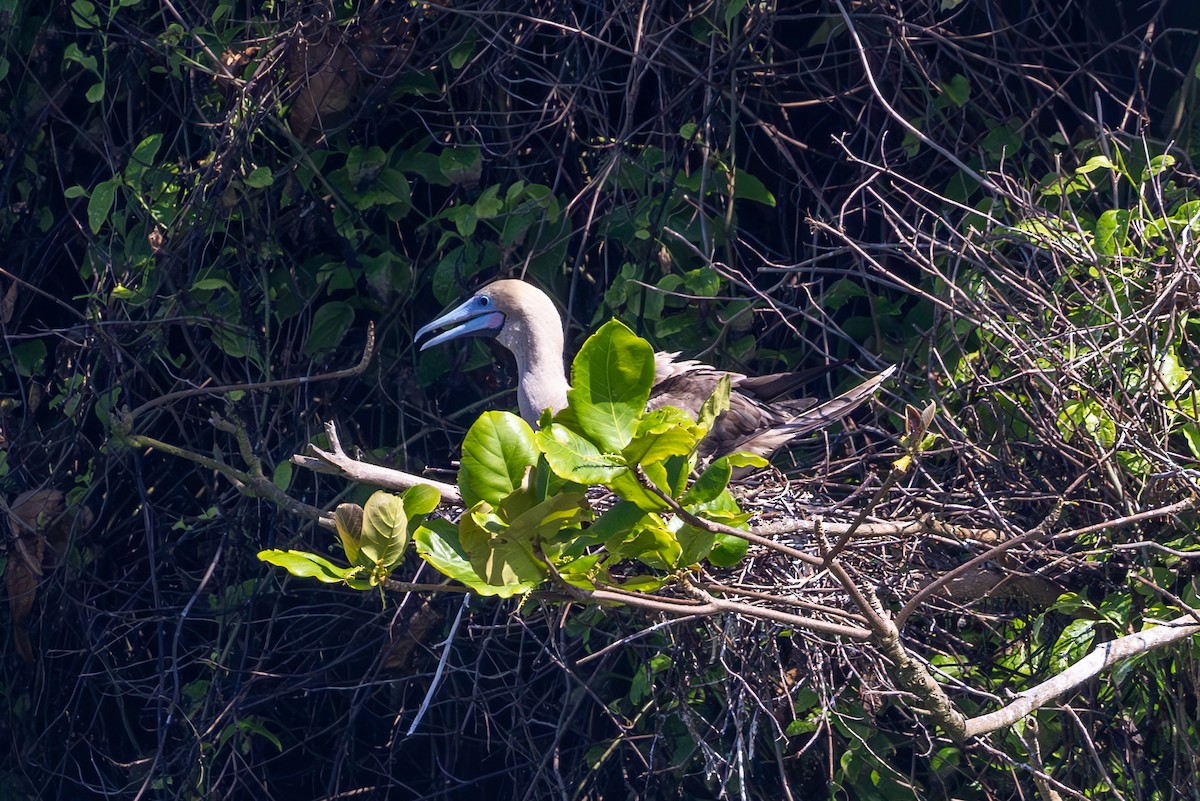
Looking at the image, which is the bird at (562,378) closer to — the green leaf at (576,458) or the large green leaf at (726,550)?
the large green leaf at (726,550)

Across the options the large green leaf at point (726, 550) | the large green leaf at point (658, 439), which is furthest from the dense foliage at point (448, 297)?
the large green leaf at point (658, 439)

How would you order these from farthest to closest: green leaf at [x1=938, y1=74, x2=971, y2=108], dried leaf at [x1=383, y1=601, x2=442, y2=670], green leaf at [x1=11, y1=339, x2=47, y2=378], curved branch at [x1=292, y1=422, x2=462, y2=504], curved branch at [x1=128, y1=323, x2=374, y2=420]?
1. green leaf at [x1=11, y1=339, x2=47, y2=378]
2. dried leaf at [x1=383, y1=601, x2=442, y2=670]
3. green leaf at [x1=938, y1=74, x2=971, y2=108]
4. curved branch at [x1=128, y1=323, x2=374, y2=420]
5. curved branch at [x1=292, y1=422, x2=462, y2=504]

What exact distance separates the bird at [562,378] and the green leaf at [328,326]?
316 millimetres

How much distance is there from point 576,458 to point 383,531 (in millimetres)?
394

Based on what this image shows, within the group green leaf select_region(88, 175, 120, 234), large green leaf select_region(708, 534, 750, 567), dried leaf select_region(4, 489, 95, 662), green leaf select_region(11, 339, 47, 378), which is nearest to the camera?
large green leaf select_region(708, 534, 750, 567)

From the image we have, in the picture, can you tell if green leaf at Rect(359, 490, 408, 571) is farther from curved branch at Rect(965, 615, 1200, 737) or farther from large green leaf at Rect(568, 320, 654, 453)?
curved branch at Rect(965, 615, 1200, 737)

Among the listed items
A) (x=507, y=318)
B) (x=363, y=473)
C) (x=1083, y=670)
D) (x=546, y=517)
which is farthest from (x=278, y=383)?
(x=1083, y=670)

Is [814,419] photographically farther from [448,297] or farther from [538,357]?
[448,297]

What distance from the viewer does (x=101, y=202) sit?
3756mm

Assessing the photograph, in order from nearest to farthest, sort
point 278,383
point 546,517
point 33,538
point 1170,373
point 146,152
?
point 546,517 < point 1170,373 < point 278,383 < point 146,152 < point 33,538

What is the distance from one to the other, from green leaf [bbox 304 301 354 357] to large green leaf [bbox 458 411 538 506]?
216 centimetres

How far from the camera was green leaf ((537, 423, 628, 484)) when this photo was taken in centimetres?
158

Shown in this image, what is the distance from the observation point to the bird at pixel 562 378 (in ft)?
11.4

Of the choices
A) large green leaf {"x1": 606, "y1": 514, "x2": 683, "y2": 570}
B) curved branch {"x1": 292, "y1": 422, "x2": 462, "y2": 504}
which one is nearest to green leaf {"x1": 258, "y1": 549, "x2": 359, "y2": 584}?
large green leaf {"x1": 606, "y1": 514, "x2": 683, "y2": 570}
